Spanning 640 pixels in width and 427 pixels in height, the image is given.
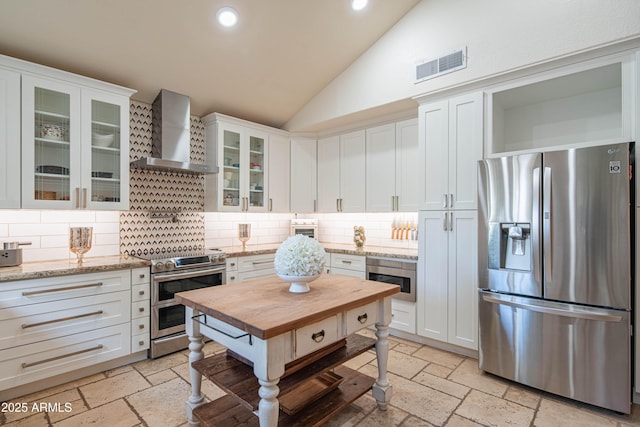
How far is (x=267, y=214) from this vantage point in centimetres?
471

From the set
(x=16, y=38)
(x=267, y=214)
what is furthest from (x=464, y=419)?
(x=16, y=38)

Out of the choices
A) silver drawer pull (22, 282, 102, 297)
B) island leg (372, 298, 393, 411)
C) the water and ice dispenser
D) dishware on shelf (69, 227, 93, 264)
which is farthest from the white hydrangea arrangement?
dishware on shelf (69, 227, 93, 264)

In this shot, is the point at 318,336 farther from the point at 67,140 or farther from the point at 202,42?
the point at 202,42

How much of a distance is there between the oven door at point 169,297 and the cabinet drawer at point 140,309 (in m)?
0.04

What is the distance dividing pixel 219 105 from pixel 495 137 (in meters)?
3.04

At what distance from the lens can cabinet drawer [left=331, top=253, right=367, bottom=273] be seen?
3730 millimetres

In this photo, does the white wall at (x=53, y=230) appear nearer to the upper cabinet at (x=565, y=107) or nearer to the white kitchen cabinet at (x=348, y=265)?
the white kitchen cabinet at (x=348, y=265)

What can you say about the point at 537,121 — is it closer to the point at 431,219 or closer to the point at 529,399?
the point at 431,219

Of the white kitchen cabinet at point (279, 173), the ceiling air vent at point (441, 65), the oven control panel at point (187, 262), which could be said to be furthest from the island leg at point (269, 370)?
the white kitchen cabinet at point (279, 173)

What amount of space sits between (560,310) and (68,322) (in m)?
3.67

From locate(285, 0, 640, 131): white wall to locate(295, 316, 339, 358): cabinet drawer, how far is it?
2461 millimetres

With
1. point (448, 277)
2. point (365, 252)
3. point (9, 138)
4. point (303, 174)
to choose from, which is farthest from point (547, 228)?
point (9, 138)

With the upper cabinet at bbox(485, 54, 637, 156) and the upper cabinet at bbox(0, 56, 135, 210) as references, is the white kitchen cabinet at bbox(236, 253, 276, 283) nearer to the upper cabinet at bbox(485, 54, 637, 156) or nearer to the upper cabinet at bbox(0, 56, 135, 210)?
the upper cabinet at bbox(0, 56, 135, 210)

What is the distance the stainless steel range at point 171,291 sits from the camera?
2977mm
